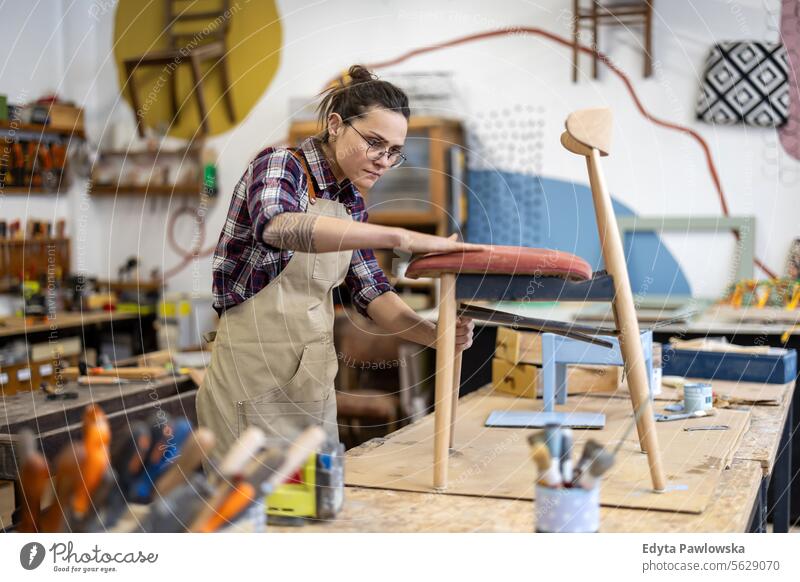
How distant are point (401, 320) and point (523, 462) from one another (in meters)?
0.50

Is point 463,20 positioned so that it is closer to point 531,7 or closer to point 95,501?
point 531,7

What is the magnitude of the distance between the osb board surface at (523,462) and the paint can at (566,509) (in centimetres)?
19

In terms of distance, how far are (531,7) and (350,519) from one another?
14.1ft

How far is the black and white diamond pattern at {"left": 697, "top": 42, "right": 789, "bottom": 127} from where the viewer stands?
15.3 feet

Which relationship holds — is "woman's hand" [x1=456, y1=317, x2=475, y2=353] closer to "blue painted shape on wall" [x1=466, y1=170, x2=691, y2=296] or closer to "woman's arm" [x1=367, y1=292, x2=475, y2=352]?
"woman's arm" [x1=367, y1=292, x2=475, y2=352]

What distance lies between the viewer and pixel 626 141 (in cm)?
500

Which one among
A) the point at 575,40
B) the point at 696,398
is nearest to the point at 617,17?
the point at 575,40

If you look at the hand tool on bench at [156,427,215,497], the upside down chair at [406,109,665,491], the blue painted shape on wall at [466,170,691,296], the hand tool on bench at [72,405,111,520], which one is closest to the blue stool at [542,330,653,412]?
the upside down chair at [406,109,665,491]

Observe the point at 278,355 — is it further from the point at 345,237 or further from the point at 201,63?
the point at 201,63

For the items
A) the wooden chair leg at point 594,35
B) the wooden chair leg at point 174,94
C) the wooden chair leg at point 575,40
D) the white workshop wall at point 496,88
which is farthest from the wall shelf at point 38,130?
the wooden chair leg at point 594,35

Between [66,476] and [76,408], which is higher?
[66,476]

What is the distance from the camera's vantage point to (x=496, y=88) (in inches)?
207

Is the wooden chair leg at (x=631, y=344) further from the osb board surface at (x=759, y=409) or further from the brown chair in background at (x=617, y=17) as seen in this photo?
the brown chair in background at (x=617, y=17)

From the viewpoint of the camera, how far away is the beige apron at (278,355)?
6.95 ft
